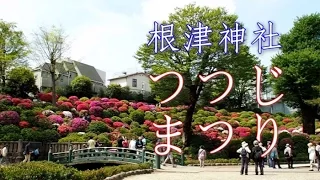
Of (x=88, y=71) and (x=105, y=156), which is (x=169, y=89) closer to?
(x=105, y=156)

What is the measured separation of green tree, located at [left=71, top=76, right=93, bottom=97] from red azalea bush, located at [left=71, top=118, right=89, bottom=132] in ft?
60.4

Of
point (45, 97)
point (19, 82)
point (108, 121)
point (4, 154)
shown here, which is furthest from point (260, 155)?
point (19, 82)

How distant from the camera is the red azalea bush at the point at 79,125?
3903 cm

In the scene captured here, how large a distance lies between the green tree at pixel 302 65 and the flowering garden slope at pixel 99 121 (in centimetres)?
277

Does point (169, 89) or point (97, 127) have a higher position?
point (169, 89)

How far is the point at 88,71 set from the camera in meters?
71.4

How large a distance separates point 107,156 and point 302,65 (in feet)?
67.5

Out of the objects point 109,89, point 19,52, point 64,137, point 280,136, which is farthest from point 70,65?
point 280,136

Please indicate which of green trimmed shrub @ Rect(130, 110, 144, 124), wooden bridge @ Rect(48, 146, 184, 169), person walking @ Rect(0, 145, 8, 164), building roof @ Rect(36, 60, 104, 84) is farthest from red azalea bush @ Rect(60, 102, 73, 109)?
person walking @ Rect(0, 145, 8, 164)

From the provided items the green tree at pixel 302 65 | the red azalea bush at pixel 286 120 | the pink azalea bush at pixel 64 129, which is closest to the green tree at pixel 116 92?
the pink azalea bush at pixel 64 129

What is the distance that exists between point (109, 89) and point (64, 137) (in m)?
23.2

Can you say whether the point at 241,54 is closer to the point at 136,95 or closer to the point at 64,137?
the point at 64,137

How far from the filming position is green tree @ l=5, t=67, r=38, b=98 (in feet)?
168

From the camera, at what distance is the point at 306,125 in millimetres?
39469
